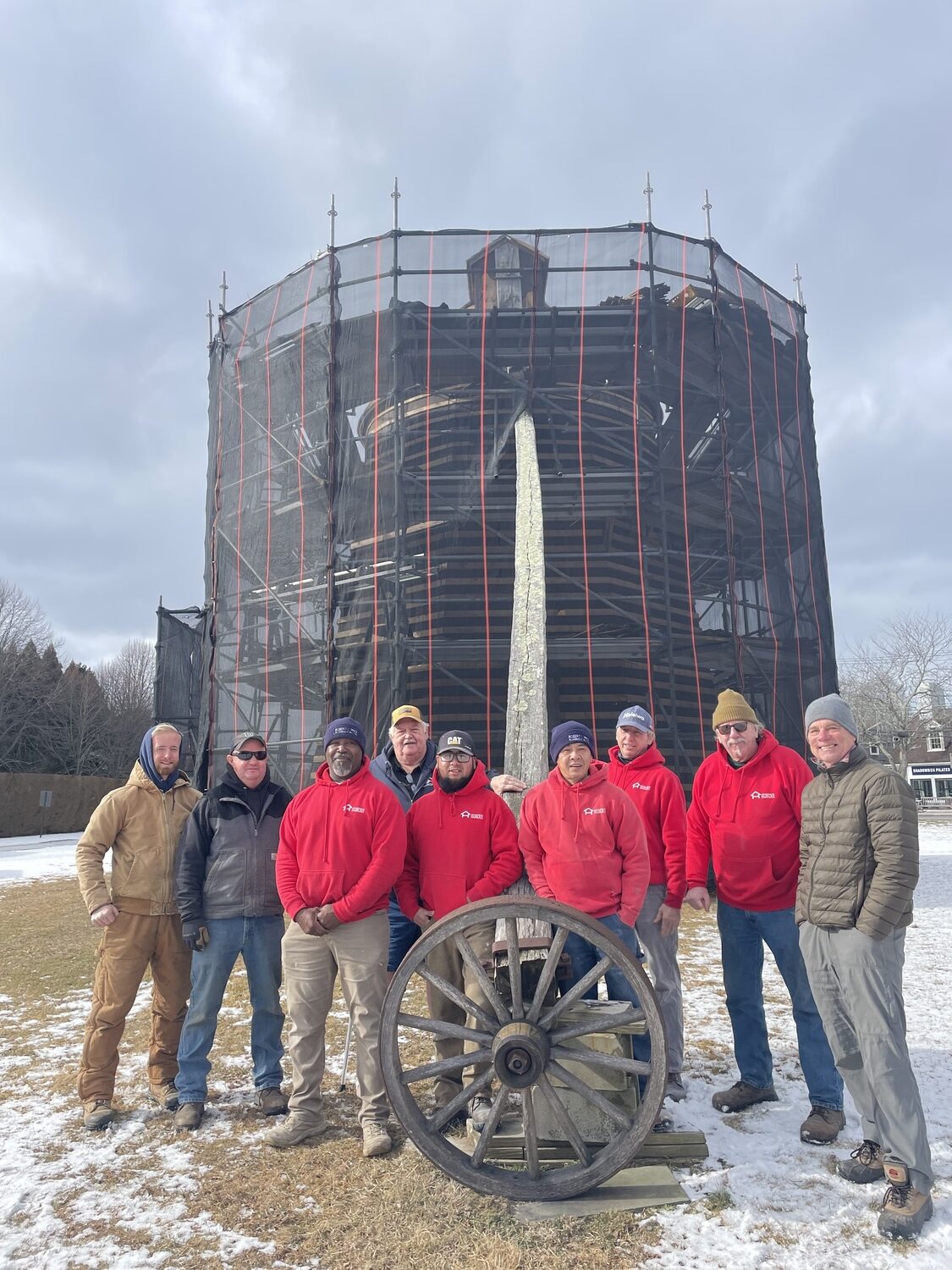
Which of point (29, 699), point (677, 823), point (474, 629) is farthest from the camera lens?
point (29, 699)

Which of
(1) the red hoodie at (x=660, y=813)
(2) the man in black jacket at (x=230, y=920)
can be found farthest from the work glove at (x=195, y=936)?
(1) the red hoodie at (x=660, y=813)

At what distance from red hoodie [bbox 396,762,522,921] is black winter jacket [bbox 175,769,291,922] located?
2.53 ft

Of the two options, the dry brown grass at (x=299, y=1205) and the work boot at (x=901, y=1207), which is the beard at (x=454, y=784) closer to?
the dry brown grass at (x=299, y=1205)

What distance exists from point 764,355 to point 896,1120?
14632mm

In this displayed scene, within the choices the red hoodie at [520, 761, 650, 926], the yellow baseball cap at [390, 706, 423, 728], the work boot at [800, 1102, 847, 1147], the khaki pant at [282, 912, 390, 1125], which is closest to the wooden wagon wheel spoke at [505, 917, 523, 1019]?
the red hoodie at [520, 761, 650, 926]

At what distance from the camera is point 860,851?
10.4 feet

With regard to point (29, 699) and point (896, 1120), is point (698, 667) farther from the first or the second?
point (29, 699)

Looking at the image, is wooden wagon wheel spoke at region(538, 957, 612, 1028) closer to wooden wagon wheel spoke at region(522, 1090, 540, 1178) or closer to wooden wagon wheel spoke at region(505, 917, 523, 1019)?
wooden wagon wheel spoke at region(505, 917, 523, 1019)

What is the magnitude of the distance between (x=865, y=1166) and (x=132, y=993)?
3.44 metres

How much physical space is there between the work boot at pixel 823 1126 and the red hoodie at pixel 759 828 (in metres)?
0.87

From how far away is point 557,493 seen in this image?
44.7 feet

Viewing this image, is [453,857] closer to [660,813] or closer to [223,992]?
[660,813]

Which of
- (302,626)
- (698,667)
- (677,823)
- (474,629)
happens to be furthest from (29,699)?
(677,823)

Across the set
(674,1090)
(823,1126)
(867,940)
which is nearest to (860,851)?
(867,940)
